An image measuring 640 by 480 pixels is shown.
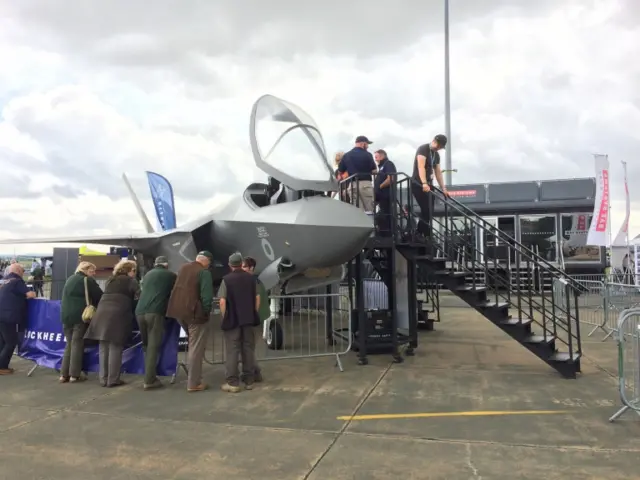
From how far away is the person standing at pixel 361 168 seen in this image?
Answer: 8203 millimetres

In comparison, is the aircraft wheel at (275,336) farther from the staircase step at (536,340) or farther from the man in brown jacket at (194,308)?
the staircase step at (536,340)

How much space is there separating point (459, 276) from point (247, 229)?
11.0ft

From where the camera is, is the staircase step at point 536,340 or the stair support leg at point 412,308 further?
the stair support leg at point 412,308

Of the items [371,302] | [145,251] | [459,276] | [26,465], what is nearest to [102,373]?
[26,465]

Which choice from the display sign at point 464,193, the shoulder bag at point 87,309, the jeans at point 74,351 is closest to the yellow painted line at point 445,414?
the shoulder bag at point 87,309

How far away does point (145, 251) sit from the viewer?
1030 cm

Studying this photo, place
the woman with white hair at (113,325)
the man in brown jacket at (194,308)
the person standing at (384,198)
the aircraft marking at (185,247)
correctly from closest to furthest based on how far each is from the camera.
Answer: the man in brown jacket at (194,308), the woman with white hair at (113,325), the person standing at (384,198), the aircraft marking at (185,247)

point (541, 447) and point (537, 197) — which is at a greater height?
point (537, 197)

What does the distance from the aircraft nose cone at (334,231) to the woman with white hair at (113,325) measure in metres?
2.42

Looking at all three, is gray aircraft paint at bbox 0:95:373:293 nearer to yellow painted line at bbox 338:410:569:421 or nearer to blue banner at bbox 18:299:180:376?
blue banner at bbox 18:299:180:376

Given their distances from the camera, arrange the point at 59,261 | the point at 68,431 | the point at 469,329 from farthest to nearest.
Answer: the point at 59,261, the point at 469,329, the point at 68,431

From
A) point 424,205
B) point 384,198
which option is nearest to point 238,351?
point 384,198

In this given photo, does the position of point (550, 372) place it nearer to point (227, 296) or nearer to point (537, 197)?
point (227, 296)

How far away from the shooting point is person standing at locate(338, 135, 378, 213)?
8.20m
